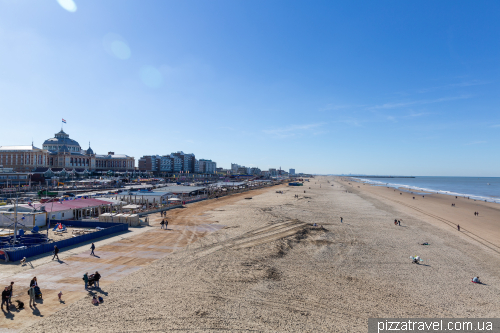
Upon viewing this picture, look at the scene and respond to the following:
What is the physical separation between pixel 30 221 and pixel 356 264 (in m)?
33.8

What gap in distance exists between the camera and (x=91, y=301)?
14.2 meters

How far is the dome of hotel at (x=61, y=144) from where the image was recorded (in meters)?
159

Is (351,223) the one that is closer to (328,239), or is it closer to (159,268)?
(328,239)

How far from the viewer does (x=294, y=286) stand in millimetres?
16984

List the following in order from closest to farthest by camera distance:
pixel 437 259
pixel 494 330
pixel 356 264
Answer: pixel 494 330 → pixel 356 264 → pixel 437 259

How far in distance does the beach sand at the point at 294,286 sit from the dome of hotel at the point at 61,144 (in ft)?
554

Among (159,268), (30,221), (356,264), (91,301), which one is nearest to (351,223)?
→ (356,264)

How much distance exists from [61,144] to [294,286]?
188647 millimetres

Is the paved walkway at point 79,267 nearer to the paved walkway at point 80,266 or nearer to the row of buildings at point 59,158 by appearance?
the paved walkway at point 80,266

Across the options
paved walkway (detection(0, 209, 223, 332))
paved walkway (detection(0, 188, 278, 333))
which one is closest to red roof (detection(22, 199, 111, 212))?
paved walkway (detection(0, 188, 278, 333))

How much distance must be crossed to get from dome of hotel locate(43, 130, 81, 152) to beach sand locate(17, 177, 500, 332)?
169 metres

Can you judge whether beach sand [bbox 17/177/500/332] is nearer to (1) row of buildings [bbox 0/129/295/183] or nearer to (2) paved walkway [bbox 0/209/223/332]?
(2) paved walkway [bbox 0/209/223/332]

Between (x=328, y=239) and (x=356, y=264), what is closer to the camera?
(x=356, y=264)

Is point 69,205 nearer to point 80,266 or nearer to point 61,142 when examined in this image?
point 80,266
